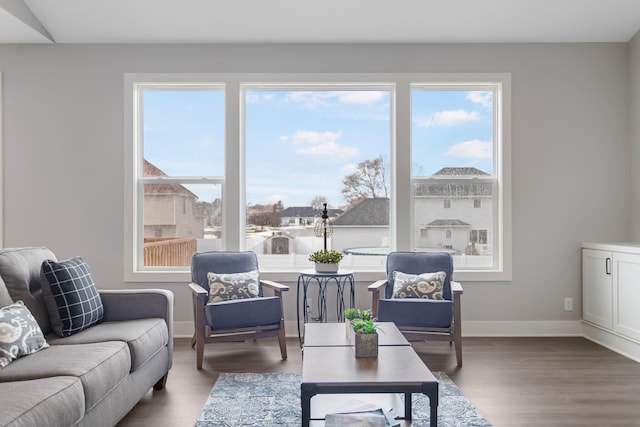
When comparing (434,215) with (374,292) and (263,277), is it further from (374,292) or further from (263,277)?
(263,277)

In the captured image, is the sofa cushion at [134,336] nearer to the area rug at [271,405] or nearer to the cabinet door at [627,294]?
the area rug at [271,405]

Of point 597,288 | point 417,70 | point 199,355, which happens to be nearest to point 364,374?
point 199,355

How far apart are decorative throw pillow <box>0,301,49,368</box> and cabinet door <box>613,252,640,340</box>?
406 centimetres

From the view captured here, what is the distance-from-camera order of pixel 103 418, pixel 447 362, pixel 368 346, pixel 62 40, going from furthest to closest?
pixel 62 40
pixel 447 362
pixel 368 346
pixel 103 418

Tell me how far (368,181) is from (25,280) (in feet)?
9.80

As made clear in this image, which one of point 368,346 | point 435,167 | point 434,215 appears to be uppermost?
point 435,167

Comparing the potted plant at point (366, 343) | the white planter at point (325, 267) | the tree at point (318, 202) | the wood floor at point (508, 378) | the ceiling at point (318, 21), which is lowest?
the wood floor at point (508, 378)

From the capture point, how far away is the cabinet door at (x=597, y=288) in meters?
4.23

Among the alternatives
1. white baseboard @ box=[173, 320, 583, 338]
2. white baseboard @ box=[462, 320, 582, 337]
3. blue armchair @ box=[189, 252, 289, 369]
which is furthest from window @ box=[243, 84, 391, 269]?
white baseboard @ box=[462, 320, 582, 337]

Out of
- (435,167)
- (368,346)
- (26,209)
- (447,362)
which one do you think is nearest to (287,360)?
(447,362)

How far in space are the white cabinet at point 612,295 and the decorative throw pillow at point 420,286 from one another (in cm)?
139

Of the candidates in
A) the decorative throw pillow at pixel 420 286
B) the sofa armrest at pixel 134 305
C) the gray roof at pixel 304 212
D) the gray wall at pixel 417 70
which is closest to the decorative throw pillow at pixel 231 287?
the gray wall at pixel 417 70

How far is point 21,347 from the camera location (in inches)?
91.9

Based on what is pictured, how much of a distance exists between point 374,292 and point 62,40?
3.58 metres
